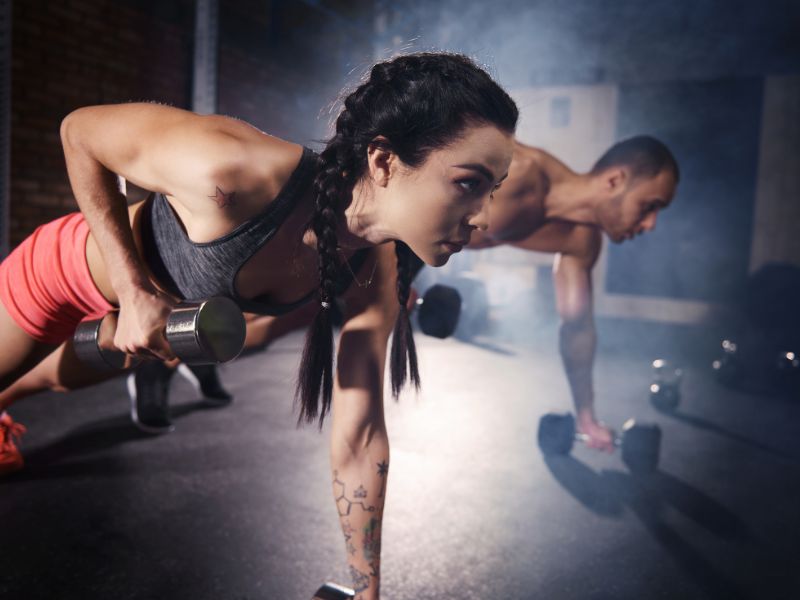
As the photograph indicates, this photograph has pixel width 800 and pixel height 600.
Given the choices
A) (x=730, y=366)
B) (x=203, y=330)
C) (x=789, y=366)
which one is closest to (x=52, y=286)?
(x=203, y=330)

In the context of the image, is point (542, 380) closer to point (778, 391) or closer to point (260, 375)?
point (778, 391)

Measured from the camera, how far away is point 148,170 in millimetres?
979

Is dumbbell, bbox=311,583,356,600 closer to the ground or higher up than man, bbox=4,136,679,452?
closer to the ground

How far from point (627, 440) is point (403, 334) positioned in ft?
3.83

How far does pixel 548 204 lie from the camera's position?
2.15 meters

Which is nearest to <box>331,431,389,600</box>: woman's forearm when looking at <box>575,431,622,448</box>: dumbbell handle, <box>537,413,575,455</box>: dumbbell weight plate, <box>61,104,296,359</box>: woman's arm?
<box>61,104,296,359</box>: woman's arm

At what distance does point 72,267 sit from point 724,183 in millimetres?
4861

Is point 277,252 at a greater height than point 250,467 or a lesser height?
greater

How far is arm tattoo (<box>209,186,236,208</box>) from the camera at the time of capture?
3.01 feet

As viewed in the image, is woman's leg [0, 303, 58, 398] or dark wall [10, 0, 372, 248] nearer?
woman's leg [0, 303, 58, 398]

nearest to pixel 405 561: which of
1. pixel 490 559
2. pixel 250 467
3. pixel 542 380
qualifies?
pixel 490 559

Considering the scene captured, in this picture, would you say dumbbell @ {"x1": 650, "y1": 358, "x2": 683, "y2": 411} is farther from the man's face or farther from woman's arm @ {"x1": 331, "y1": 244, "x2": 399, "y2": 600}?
woman's arm @ {"x1": 331, "y1": 244, "x2": 399, "y2": 600}

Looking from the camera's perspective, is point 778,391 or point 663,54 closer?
point 778,391

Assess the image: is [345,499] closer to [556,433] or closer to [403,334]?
[403,334]
